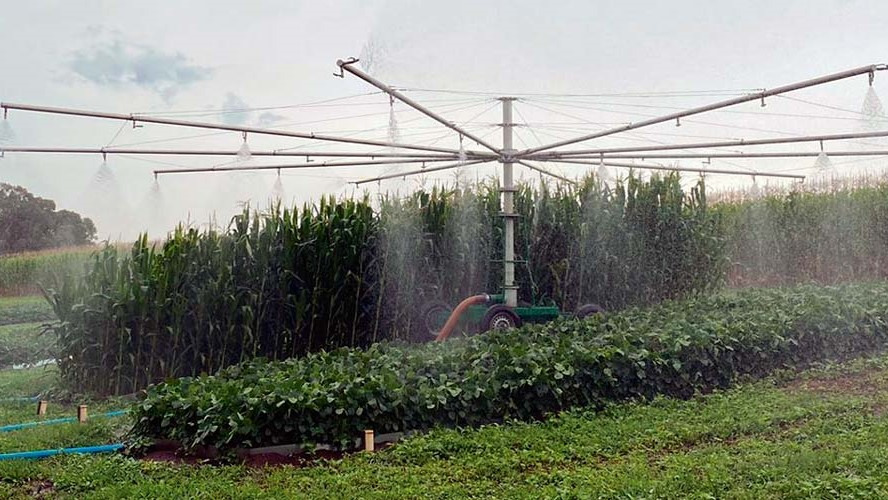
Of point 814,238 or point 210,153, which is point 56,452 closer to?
point 210,153

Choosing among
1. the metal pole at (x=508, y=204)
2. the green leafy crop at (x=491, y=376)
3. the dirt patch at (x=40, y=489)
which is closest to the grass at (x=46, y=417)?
the green leafy crop at (x=491, y=376)

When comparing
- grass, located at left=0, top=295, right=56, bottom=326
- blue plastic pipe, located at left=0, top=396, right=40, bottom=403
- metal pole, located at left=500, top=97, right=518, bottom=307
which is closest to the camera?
blue plastic pipe, located at left=0, top=396, right=40, bottom=403

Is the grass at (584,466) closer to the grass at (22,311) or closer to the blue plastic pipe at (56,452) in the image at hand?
the blue plastic pipe at (56,452)

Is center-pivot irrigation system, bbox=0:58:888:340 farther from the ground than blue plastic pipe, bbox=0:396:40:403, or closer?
farther from the ground

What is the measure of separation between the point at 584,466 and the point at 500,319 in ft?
11.8

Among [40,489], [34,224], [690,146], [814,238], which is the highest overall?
[690,146]

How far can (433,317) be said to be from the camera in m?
8.59

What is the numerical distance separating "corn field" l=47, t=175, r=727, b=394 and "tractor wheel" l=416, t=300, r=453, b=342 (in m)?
0.13

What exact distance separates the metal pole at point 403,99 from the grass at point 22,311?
7.91 metres

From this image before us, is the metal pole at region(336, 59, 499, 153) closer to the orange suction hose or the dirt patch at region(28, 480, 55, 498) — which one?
the orange suction hose

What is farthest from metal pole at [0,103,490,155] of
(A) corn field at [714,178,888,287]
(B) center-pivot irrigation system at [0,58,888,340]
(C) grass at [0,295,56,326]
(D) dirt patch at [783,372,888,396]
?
(A) corn field at [714,178,888,287]

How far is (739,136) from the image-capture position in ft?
28.5

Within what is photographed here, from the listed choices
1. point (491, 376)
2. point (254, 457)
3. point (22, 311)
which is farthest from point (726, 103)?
point (22, 311)

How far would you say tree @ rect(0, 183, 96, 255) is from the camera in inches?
326
